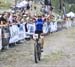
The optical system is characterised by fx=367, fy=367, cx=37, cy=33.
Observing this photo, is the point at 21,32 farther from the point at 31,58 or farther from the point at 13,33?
the point at 31,58

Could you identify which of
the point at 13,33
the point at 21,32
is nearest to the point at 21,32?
the point at 21,32

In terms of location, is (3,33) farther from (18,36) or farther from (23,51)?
(18,36)

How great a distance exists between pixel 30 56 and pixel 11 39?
3.46m

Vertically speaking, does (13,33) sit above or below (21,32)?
above

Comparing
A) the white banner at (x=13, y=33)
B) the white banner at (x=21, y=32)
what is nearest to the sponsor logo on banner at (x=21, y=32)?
the white banner at (x=21, y=32)

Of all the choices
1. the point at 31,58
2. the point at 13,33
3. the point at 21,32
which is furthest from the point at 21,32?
the point at 31,58

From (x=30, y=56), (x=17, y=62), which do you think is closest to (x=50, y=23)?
(x=30, y=56)

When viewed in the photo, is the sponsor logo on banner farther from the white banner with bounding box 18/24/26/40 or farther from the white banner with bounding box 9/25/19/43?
the white banner with bounding box 9/25/19/43

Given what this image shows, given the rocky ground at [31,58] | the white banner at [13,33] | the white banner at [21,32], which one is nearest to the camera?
the rocky ground at [31,58]

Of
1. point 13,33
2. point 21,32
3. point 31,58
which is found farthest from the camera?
point 21,32

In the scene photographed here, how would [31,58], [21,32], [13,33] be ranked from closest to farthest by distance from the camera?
[31,58] < [13,33] < [21,32]

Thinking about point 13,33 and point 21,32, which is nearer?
point 13,33

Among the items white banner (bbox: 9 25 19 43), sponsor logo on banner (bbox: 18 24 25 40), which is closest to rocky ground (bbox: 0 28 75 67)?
white banner (bbox: 9 25 19 43)

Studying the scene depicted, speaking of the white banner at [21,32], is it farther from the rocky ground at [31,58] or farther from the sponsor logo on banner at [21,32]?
the rocky ground at [31,58]
